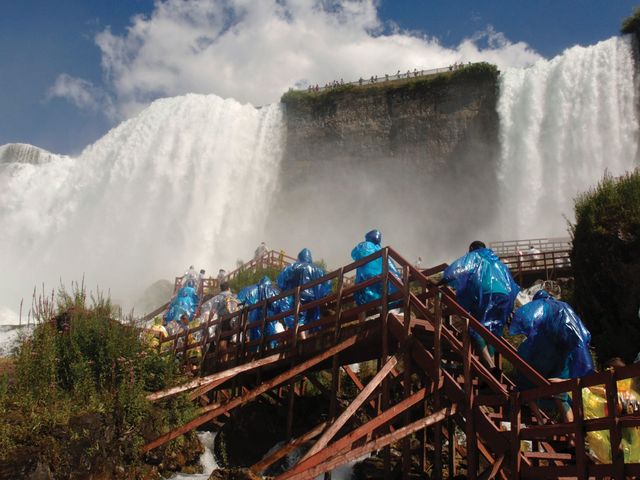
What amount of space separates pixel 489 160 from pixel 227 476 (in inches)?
1216

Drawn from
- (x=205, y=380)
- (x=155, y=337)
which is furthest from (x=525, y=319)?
(x=155, y=337)

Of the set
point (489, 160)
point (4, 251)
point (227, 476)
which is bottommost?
point (227, 476)

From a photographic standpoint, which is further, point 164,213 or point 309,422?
point 164,213

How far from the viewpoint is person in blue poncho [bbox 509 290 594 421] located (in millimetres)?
5625

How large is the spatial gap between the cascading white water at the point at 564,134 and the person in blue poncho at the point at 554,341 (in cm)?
2398

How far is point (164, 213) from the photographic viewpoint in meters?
35.8

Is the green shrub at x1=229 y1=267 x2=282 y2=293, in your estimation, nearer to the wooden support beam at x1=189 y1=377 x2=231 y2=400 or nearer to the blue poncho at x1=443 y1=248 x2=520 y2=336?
the wooden support beam at x1=189 y1=377 x2=231 y2=400

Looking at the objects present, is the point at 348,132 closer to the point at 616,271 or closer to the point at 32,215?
the point at 32,215

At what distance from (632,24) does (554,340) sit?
29894mm

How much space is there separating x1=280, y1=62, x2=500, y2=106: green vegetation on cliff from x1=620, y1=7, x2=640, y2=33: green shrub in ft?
22.4

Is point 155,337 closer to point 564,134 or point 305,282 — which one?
point 305,282

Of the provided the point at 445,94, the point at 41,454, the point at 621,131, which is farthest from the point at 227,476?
the point at 445,94

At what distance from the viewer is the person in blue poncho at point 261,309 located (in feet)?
30.0

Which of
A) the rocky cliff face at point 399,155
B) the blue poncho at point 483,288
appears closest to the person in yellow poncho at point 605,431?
the blue poncho at point 483,288
